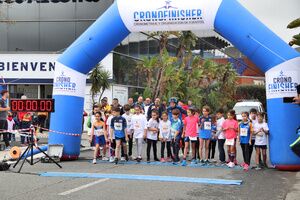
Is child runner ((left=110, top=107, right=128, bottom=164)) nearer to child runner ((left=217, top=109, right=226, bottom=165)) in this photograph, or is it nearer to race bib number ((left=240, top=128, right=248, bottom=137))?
child runner ((left=217, top=109, right=226, bottom=165))

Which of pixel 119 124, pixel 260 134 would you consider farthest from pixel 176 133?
pixel 260 134

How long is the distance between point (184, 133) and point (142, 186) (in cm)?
467

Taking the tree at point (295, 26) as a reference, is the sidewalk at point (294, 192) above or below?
below

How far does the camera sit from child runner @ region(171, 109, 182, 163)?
45.7 ft

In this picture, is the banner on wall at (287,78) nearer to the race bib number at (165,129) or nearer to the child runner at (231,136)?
the child runner at (231,136)

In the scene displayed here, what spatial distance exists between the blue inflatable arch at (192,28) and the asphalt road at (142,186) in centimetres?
132

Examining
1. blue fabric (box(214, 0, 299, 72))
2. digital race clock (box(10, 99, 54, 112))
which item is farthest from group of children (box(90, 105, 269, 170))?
digital race clock (box(10, 99, 54, 112))

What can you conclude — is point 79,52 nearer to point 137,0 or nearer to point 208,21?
point 137,0

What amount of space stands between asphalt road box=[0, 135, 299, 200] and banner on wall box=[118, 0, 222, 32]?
12.5 feet

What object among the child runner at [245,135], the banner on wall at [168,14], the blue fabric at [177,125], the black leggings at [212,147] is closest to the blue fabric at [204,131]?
the black leggings at [212,147]

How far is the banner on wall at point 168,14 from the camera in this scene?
12.9 meters

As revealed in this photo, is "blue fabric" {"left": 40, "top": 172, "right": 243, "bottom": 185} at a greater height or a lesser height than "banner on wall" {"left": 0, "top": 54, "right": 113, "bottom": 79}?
lesser

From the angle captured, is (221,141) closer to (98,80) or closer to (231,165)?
(231,165)

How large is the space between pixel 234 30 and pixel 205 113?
2.53 m
